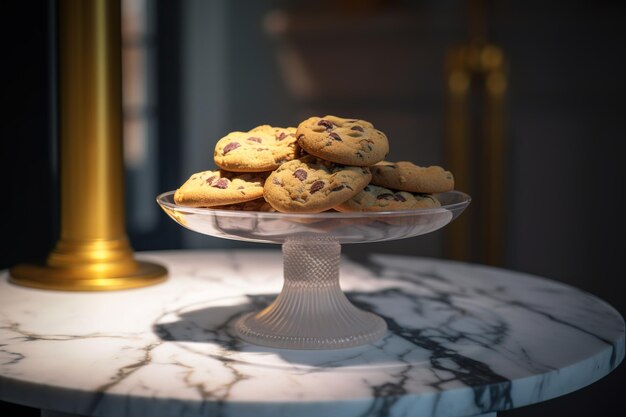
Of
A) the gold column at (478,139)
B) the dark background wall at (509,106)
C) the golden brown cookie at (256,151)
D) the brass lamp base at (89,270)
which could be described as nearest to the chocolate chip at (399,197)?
the golden brown cookie at (256,151)

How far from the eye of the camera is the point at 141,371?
76 cm

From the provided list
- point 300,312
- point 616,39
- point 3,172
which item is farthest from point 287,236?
point 616,39

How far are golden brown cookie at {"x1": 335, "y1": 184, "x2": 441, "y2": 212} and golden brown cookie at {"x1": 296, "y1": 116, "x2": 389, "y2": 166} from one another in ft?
0.10

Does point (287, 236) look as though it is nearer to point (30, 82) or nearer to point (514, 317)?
point (514, 317)

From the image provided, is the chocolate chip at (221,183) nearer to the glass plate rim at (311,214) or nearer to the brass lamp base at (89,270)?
the glass plate rim at (311,214)

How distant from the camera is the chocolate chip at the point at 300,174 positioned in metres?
0.80

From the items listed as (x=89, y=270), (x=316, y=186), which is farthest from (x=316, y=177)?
(x=89, y=270)

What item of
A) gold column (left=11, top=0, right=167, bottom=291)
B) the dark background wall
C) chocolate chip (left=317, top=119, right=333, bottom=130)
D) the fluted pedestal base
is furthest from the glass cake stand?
the dark background wall

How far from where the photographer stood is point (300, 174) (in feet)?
2.63

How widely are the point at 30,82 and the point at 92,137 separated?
19.9 inches

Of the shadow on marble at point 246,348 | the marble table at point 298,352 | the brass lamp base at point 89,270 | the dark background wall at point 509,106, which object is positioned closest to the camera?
the marble table at point 298,352

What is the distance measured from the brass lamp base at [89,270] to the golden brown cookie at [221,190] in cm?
30

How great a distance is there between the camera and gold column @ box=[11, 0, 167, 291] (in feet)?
3.77

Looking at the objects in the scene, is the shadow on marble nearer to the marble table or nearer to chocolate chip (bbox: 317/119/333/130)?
the marble table
